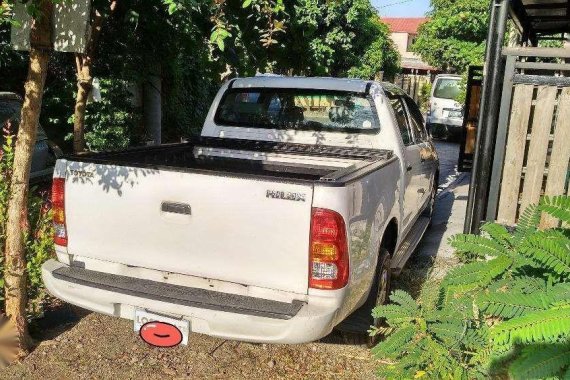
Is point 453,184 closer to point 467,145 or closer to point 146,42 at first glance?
point 467,145

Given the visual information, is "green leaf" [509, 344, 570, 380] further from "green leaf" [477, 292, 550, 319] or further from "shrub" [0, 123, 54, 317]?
"shrub" [0, 123, 54, 317]

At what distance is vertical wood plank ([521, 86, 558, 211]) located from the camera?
15.2 ft

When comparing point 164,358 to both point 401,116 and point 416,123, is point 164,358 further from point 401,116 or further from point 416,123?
point 416,123

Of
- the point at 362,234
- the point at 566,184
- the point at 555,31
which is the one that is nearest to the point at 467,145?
the point at 555,31

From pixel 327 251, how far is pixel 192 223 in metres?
0.78

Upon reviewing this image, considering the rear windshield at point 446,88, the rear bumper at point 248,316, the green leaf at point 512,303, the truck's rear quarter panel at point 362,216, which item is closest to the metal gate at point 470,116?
the truck's rear quarter panel at point 362,216

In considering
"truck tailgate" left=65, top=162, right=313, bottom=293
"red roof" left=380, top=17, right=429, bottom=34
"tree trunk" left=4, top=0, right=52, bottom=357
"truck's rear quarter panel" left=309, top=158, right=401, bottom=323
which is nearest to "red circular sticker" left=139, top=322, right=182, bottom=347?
"truck tailgate" left=65, top=162, right=313, bottom=293

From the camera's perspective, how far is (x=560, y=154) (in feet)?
15.3

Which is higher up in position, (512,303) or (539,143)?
(539,143)

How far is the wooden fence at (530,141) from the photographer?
4625 mm

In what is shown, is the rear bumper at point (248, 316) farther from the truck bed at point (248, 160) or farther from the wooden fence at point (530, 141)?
the wooden fence at point (530, 141)

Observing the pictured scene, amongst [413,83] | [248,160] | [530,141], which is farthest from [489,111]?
[413,83]

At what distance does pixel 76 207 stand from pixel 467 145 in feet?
22.2

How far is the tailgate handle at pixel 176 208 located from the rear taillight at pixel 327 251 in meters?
0.73
